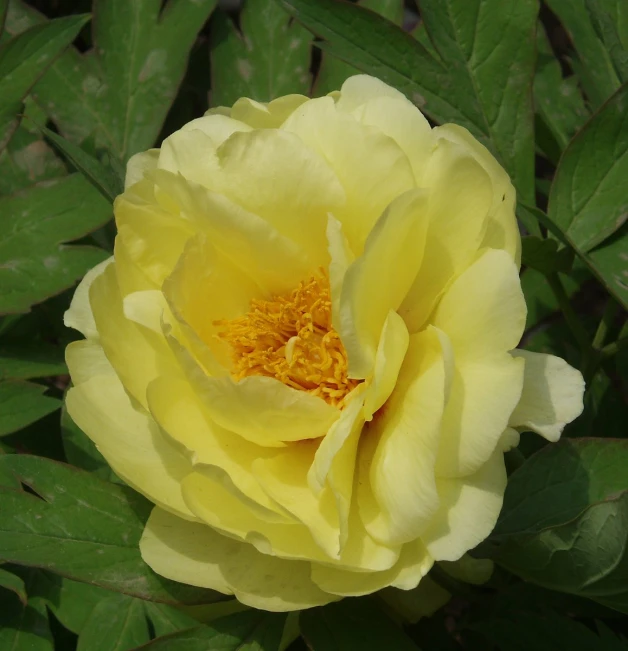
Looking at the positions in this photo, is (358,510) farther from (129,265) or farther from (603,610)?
(603,610)

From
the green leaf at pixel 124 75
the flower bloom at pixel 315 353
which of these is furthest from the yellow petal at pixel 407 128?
the green leaf at pixel 124 75

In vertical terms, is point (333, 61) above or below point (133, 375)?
above

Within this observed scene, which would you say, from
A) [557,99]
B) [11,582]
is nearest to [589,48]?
[557,99]

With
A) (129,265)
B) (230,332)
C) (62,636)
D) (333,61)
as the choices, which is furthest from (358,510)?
(333,61)

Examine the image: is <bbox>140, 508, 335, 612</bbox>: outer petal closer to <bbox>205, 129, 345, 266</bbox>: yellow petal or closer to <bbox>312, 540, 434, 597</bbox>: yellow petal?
<bbox>312, 540, 434, 597</bbox>: yellow petal

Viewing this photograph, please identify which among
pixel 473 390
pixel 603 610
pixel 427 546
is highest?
pixel 473 390

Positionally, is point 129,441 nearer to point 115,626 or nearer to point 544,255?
point 115,626

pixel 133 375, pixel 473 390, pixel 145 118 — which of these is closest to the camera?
pixel 473 390
